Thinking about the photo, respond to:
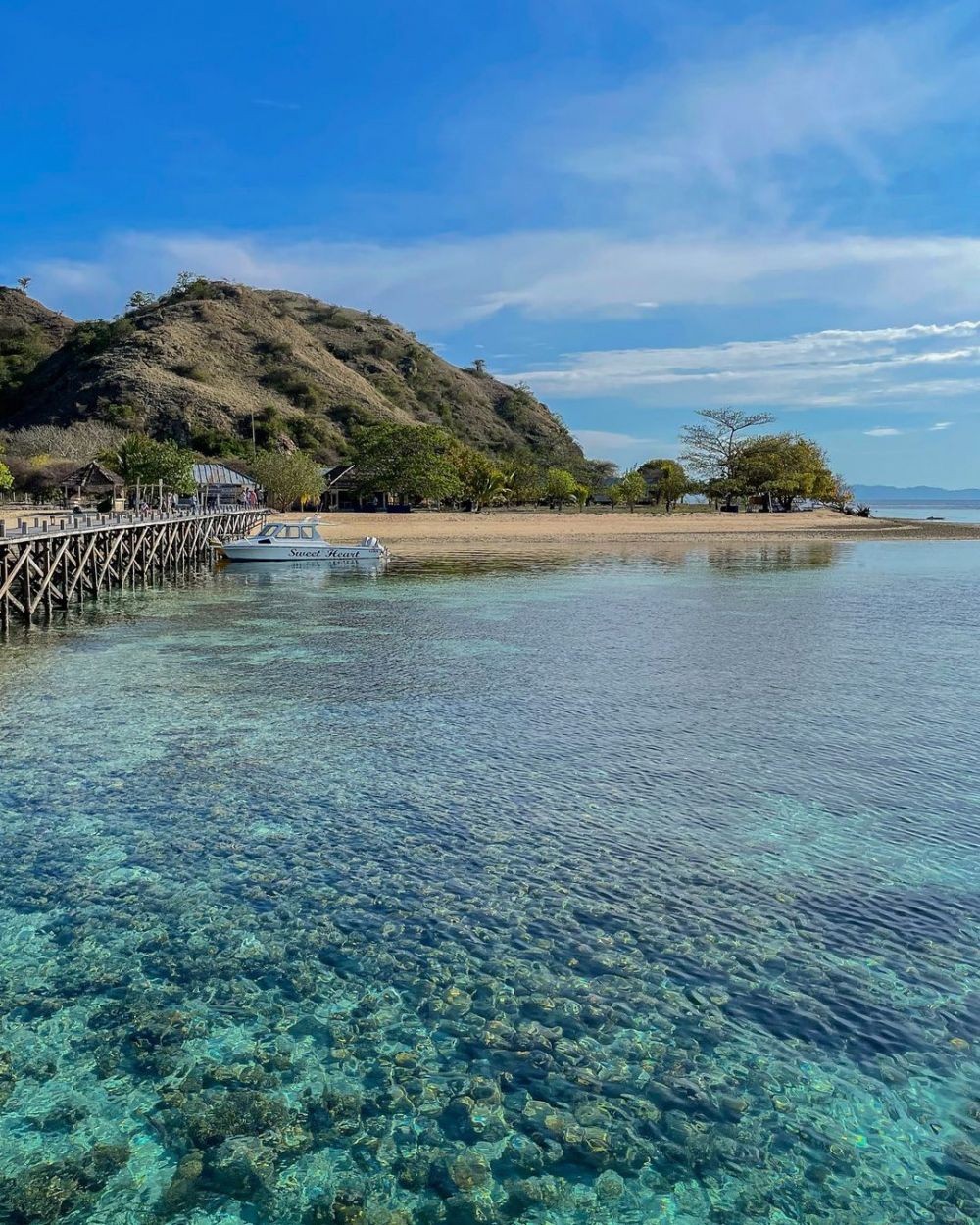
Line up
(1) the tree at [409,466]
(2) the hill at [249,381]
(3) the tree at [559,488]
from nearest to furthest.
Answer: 1. (1) the tree at [409,466]
2. (3) the tree at [559,488]
3. (2) the hill at [249,381]

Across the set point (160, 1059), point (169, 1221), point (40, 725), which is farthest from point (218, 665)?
point (169, 1221)

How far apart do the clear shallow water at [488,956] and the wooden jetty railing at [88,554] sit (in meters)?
9.70

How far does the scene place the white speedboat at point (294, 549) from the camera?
43.3 meters

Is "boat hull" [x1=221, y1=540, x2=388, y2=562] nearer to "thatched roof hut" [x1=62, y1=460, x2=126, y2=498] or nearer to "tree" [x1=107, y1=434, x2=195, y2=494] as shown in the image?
"tree" [x1=107, y1=434, x2=195, y2=494]

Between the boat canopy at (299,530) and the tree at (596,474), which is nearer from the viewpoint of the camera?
the boat canopy at (299,530)

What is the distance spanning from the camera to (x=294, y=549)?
4312 cm

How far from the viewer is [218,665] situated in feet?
61.0

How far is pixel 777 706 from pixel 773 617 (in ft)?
38.3

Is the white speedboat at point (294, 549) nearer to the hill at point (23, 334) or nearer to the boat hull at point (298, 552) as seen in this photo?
the boat hull at point (298, 552)

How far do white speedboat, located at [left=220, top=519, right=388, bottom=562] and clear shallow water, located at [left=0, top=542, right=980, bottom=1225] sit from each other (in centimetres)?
2751

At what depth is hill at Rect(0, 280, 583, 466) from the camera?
117 meters

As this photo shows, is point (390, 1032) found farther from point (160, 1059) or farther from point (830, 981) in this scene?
point (830, 981)

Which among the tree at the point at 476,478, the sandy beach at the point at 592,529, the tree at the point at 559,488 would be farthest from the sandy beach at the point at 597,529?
the tree at the point at 559,488

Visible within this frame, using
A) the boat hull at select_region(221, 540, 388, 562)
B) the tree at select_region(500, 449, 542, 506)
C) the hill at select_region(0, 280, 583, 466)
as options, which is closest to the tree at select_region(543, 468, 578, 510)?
the tree at select_region(500, 449, 542, 506)
